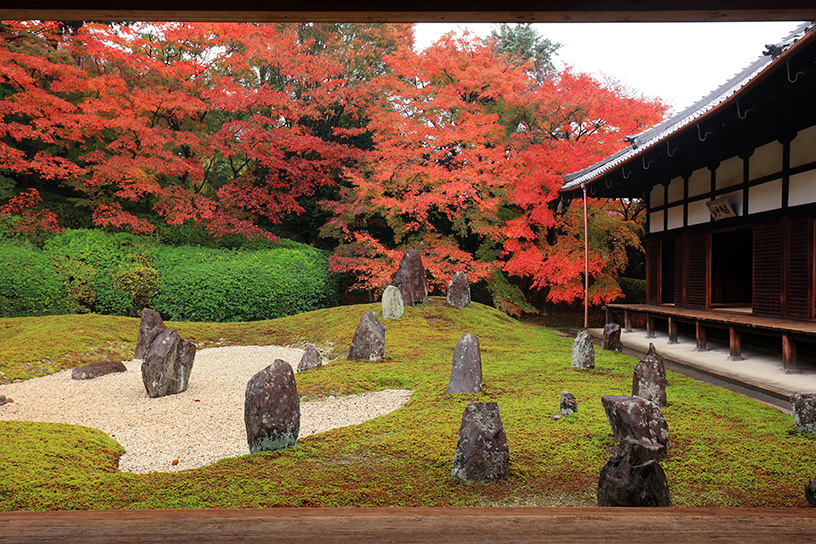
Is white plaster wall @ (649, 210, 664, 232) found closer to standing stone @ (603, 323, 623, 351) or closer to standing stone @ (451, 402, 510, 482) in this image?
standing stone @ (603, 323, 623, 351)

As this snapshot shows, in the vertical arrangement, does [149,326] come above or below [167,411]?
above

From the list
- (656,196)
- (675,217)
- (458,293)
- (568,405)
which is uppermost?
(656,196)

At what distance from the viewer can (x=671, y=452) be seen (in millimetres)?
3844

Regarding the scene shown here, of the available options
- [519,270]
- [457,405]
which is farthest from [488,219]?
[457,405]

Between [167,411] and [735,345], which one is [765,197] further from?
[167,411]

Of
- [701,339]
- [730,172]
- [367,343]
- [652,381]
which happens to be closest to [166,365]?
[367,343]

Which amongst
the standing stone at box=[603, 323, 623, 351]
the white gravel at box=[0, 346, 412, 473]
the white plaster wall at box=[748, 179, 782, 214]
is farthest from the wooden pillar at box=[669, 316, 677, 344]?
the white gravel at box=[0, 346, 412, 473]

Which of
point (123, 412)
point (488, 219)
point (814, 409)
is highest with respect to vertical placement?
point (488, 219)

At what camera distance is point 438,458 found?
12.7ft

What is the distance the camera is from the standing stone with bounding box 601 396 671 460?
3.66 metres

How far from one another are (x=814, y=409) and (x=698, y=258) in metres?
7.10

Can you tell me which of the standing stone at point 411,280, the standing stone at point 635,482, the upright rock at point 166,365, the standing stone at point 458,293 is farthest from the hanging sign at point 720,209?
the upright rock at point 166,365

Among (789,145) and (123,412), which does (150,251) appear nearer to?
(123,412)

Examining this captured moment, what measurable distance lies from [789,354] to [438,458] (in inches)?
236
